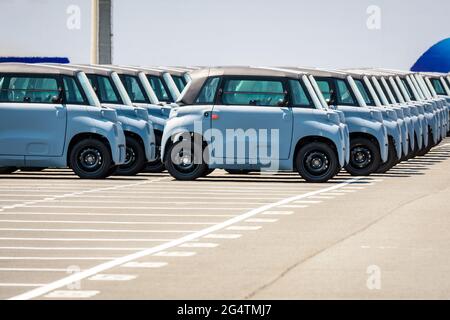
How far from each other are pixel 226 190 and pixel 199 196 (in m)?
1.53

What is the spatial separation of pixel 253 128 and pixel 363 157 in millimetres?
2655

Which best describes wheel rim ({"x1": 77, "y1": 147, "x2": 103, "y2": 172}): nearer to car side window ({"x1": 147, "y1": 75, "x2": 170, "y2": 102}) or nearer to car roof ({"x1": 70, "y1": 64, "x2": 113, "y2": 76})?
car roof ({"x1": 70, "y1": 64, "x2": 113, "y2": 76})

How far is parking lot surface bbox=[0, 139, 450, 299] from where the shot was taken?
524 inches

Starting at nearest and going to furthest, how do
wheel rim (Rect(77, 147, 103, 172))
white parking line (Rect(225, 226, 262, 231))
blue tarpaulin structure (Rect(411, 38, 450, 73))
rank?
white parking line (Rect(225, 226, 262, 231)), wheel rim (Rect(77, 147, 103, 172)), blue tarpaulin structure (Rect(411, 38, 450, 73))

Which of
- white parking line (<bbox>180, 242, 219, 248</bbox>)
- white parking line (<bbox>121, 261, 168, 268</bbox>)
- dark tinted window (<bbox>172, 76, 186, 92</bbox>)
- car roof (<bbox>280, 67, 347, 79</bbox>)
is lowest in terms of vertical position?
white parking line (<bbox>180, 242, 219, 248</bbox>)

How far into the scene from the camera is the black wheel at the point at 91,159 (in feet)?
89.1

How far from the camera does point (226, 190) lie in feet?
82.4

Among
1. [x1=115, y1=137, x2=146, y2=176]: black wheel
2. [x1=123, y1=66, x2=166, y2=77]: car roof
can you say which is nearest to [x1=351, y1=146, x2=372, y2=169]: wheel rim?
[x1=115, y1=137, x2=146, y2=176]: black wheel

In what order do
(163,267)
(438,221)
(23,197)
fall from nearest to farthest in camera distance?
(163,267) < (438,221) < (23,197)

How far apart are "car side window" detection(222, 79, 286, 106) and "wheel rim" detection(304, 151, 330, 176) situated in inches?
39.4

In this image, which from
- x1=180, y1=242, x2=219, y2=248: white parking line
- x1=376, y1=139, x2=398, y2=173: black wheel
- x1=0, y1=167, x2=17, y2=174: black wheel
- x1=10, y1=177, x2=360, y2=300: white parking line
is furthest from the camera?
x1=376, y1=139, x2=398, y2=173: black wheel

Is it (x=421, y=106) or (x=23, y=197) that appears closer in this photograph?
(x=23, y=197)
